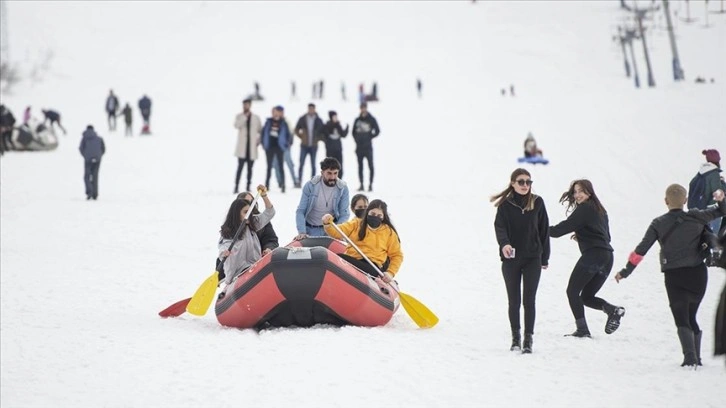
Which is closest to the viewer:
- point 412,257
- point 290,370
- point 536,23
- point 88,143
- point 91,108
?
point 290,370

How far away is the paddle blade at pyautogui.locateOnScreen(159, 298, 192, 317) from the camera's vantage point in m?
10.3

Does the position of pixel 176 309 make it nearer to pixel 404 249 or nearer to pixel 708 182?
pixel 404 249

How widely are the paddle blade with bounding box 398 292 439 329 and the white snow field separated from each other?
100 mm

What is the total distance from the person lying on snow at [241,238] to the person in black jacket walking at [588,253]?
261 cm

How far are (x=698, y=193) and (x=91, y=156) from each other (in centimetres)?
1225

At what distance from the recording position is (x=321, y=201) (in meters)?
11.2

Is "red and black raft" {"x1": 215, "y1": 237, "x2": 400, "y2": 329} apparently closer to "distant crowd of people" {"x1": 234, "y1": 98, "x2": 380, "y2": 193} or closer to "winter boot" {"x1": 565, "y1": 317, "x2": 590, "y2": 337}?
"winter boot" {"x1": 565, "y1": 317, "x2": 590, "y2": 337}

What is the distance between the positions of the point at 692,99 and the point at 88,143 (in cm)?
1550

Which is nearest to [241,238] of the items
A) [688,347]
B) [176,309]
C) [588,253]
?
[176,309]

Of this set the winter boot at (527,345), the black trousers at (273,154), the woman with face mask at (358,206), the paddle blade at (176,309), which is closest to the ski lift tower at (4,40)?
the black trousers at (273,154)

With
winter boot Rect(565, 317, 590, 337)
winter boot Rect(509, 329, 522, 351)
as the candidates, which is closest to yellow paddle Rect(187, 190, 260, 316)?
winter boot Rect(509, 329, 522, 351)

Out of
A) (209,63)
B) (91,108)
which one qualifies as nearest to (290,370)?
(91,108)

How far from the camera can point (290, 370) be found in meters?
7.63

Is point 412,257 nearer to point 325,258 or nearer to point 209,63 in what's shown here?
point 325,258
